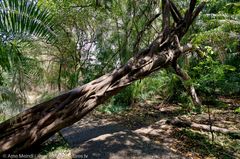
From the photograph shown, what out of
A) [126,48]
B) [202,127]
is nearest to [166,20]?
[202,127]

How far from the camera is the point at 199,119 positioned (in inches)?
236

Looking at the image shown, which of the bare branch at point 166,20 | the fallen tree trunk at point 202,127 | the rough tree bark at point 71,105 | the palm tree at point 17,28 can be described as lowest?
the fallen tree trunk at point 202,127

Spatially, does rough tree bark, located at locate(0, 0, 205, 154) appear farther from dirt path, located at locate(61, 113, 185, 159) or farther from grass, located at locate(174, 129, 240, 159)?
grass, located at locate(174, 129, 240, 159)

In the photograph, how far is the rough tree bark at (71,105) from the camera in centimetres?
316

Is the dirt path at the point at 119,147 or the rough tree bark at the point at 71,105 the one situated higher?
the rough tree bark at the point at 71,105

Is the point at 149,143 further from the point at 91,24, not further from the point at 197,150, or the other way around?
the point at 91,24

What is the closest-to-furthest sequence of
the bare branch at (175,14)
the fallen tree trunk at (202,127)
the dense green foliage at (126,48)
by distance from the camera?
1. the dense green foliage at (126,48)
2. the fallen tree trunk at (202,127)
3. the bare branch at (175,14)

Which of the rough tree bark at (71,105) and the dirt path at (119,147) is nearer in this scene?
the rough tree bark at (71,105)

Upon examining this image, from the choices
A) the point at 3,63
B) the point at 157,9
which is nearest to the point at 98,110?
the point at 157,9

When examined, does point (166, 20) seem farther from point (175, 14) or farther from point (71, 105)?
point (71, 105)

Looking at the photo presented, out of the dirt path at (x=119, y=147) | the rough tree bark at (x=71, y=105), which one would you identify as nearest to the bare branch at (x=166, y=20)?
the rough tree bark at (x=71, y=105)

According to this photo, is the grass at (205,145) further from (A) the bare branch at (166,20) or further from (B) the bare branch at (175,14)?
(B) the bare branch at (175,14)

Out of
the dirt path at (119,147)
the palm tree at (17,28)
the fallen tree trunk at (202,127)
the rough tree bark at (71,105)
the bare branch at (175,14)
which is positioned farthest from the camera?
the bare branch at (175,14)

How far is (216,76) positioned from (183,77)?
200cm
